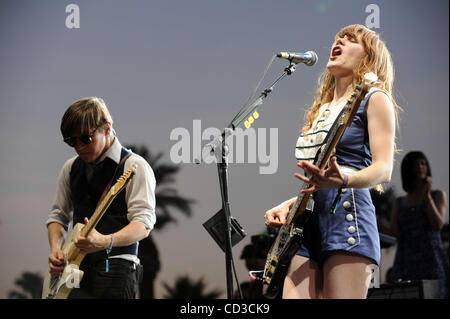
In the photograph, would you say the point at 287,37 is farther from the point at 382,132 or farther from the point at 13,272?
the point at 13,272

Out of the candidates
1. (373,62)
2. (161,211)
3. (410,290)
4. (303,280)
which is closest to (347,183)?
(303,280)

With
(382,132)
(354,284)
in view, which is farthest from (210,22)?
(354,284)

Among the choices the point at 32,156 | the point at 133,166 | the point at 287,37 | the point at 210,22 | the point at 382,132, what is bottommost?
the point at 382,132

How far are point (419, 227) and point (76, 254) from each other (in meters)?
3.01

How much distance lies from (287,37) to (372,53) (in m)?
2.31

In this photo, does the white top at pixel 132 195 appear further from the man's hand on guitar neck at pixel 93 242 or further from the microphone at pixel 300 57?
the microphone at pixel 300 57

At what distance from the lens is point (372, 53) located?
2.32 meters

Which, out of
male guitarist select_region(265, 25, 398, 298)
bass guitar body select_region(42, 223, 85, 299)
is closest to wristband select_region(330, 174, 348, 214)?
male guitarist select_region(265, 25, 398, 298)

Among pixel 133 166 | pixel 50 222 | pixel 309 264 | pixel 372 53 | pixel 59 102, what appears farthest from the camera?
pixel 59 102

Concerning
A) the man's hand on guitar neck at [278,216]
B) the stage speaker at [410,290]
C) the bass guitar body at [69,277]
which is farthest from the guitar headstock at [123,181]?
the stage speaker at [410,290]

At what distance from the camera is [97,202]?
288 cm

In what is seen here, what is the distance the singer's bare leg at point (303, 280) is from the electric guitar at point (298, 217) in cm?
4

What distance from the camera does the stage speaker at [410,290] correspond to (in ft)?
11.7

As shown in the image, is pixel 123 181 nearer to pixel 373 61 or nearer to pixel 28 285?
pixel 373 61
